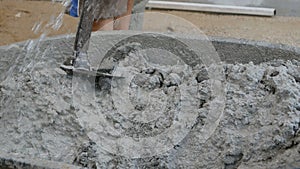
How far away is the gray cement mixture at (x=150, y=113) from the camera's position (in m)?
1.01

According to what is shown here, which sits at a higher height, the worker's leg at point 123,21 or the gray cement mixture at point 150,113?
the worker's leg at point 123,21

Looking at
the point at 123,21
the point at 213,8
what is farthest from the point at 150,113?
the point at 213,8

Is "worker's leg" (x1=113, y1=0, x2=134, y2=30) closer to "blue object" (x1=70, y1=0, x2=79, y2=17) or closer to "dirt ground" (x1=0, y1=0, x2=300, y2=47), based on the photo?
"blue object" (x1=70, y1=0, x2=79, y2=17)

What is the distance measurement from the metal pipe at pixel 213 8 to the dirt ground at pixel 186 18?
0.04m

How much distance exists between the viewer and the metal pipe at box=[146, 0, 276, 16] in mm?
3402

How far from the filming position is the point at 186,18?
331cm

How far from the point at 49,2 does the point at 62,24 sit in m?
0.49

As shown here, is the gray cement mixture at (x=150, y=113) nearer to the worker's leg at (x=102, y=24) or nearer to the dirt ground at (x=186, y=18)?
the worker's leg at (x=102, y=24)

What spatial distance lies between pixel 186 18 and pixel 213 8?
26cm

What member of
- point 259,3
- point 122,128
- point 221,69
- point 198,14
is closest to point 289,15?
point 259,3

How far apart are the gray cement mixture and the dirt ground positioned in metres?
1.67

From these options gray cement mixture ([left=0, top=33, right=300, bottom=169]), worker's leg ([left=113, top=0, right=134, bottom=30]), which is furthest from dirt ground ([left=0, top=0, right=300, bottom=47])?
gray cement mixture ([left=0, top=33, right=300, bottom=169])

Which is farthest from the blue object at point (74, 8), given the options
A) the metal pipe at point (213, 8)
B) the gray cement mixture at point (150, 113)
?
the metal pipe at point (213, 8)

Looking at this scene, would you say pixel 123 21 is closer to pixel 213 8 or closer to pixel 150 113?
pixel 150 113
